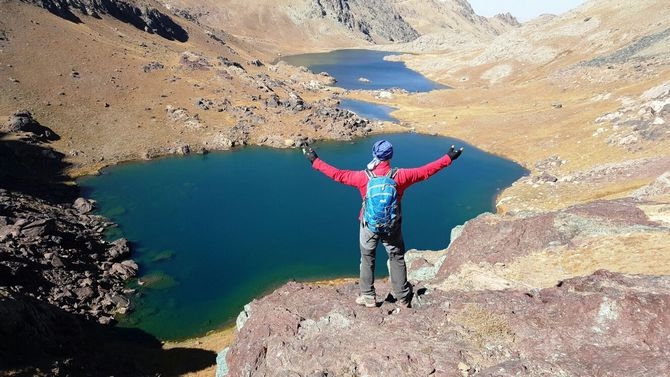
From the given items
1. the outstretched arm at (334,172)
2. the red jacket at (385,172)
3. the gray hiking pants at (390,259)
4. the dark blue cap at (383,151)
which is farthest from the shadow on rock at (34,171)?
the dark blue cap at (383,151)

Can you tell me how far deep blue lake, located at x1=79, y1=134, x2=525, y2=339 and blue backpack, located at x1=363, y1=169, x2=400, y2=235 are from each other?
28.9 m

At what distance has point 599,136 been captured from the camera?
69.6 meters

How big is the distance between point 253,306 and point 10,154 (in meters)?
62.8

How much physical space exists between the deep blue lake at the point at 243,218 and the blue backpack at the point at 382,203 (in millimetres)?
28880

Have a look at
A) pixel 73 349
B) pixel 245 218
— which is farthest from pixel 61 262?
pixel 245 218

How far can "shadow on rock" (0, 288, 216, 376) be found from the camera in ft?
67.9

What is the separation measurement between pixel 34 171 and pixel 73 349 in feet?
162

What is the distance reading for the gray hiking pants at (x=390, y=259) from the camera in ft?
41.8

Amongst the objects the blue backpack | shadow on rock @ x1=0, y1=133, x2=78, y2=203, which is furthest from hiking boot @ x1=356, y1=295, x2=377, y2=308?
shadow on rock @ x1=0, y1=133, x2=78, y2=203

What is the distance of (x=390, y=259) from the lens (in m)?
13.6

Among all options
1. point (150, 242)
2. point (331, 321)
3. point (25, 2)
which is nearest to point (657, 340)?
point (331, 321)

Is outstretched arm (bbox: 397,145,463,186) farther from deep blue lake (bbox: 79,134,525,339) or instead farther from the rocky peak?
the rocky peak

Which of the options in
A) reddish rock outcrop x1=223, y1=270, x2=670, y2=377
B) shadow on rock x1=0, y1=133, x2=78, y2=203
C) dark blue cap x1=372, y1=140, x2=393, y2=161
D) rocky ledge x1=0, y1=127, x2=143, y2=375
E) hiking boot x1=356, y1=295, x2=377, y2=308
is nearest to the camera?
reddish rock outcrop x1=223, y1=270, x2=670, y2=377

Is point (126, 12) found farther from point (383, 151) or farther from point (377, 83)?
point (383, 151)
